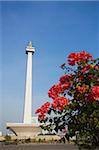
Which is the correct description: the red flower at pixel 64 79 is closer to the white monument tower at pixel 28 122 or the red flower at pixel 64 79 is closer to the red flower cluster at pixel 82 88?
the red flower cluster at pixel 82 88

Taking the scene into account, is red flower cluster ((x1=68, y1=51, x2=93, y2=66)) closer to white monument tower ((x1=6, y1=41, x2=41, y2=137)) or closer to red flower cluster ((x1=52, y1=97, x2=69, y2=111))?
red flower cluster ((x1=52, y1=97, x2=69, y2=111))

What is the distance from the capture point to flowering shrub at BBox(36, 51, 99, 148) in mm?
3756

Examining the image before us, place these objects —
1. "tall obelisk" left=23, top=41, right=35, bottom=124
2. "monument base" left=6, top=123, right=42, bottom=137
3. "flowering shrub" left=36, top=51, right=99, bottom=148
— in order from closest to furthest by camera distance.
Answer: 1. "flowering shrub" left=36, top=51, right=99, bottom=148
2. "monument base" left=6, top=123, right=42, bottom=137
3. "tall obelisk" left=23, top=41, right=35, bottom=124

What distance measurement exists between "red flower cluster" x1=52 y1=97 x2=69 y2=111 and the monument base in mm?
26398

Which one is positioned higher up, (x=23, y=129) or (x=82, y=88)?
(x=23, y=129)

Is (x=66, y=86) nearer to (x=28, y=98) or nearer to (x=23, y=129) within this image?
(x=23, y=129)

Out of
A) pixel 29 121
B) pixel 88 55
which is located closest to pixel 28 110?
pixel 29 121

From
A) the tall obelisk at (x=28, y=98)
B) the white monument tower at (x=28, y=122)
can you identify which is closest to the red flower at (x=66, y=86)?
the white monument tower at (x=28, y=122)

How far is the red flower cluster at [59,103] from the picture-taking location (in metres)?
3.96

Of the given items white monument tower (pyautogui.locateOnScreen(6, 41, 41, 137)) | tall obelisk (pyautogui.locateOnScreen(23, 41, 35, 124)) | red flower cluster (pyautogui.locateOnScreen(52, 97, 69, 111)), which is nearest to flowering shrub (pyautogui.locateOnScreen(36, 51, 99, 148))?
red flower cluster (pyautogui.locateOnScreen(52, 97, 69, 111))

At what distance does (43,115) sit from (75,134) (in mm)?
517

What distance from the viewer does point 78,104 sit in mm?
3875

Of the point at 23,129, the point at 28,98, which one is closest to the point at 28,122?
the point at 23,129

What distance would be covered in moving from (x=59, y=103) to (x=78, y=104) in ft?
0.85
